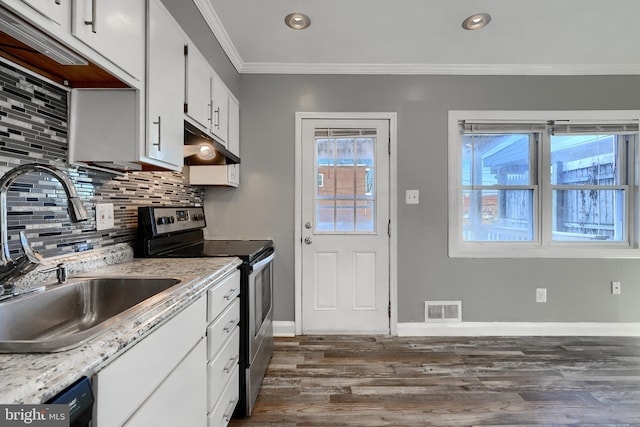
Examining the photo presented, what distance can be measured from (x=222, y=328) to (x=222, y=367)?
19 cm

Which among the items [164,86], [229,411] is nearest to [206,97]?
[164,86]

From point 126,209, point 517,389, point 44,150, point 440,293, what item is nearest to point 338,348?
point 440,293

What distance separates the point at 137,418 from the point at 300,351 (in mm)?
1789

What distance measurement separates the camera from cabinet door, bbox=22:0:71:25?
83 cm

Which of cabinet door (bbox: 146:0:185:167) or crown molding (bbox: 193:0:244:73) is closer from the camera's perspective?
cabinet door (bbox: 146:0:185:167)

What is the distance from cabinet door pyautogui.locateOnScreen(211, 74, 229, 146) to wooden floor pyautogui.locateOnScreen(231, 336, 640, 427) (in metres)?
1.74

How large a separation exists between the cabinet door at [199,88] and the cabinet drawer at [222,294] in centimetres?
95

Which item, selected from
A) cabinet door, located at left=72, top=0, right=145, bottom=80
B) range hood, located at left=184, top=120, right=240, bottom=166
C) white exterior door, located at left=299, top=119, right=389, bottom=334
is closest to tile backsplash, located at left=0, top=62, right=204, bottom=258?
cabinet door, located at left=72, top=0, right=145, bottom=80

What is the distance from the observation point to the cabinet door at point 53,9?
828 mm

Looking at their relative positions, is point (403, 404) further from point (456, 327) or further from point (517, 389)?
point (456, 327)

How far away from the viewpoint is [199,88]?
1.82m

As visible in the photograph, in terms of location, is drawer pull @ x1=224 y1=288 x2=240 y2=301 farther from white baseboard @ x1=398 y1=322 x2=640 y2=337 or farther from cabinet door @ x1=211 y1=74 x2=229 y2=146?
white baseboard @ x1=398 y1=322 x2=640 y2=337

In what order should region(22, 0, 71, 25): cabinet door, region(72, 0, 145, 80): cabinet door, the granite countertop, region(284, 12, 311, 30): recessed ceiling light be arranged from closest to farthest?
1. the granite countertop
2. region(22, 0, 71, 25): cabinet door
3. region(72, 0, 145, 80): cabinet door
4. region(284, 12, 311, 30): recessed ceiling light

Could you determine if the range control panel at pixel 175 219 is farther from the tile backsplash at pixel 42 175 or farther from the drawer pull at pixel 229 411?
the drawer pull at pixel 229 411
